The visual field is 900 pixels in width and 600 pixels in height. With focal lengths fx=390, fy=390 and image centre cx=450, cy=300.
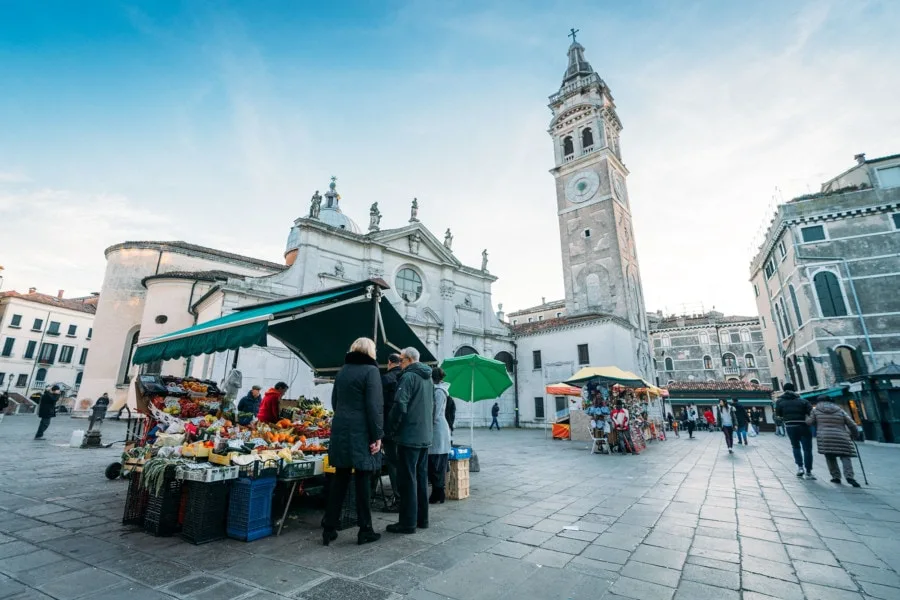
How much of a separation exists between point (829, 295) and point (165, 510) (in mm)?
28444

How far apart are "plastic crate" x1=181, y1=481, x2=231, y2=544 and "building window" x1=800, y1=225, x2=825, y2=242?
28993 millimetres

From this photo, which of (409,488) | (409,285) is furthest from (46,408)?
(409,285)

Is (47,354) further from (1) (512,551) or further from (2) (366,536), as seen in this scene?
(1) (512,551)

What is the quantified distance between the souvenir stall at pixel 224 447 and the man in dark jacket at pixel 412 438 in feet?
2.44

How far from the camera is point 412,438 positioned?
4195 mm

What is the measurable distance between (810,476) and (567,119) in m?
32.5

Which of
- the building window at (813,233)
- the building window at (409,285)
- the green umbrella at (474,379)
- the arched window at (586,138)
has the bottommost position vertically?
the green umbrella at (474,379)

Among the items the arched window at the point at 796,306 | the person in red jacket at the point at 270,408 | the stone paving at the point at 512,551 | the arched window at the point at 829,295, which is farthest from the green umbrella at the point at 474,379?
the arched window at the point at 796,306

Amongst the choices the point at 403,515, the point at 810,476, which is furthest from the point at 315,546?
the point at 810,476

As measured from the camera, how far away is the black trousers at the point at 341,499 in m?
3.78

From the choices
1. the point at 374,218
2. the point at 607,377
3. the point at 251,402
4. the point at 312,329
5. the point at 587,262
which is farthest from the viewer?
the point at 587,262

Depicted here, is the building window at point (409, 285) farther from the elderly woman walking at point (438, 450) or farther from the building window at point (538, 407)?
the elderly woman walking at point (438, 450)

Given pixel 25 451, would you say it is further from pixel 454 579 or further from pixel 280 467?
pixel 454 579

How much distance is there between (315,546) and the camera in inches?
144
